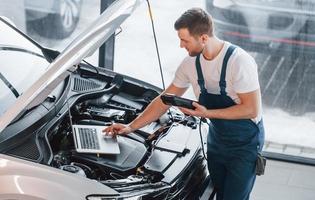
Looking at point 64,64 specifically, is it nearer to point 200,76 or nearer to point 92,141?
point 92,141

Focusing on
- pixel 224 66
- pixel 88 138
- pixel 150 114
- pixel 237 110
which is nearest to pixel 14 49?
pixel 88 138

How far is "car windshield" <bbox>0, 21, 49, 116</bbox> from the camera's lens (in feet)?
11.8

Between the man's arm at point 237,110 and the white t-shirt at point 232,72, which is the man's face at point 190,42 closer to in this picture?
the white t-shirt at point 232,72

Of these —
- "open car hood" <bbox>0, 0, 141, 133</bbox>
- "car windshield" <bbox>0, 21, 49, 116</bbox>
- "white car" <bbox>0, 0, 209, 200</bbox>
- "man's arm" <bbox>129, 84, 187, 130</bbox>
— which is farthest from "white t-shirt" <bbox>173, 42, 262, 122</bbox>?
"car windshield" <bbox>0, 21, 49, 116</bbox>

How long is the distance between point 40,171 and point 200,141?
111cm

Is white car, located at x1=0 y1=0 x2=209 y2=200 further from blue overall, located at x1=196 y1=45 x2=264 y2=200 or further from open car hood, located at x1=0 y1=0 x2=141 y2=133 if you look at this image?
blue overall, located at x1=196 y1=45 x2=264 y2=200

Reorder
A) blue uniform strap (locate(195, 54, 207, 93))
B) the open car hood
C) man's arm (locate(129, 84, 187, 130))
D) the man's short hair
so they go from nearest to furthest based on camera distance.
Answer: the open car hood
the man's short hair
blue uniform strap (locate(195, 54, 207, 93))
man's arm (locate(129, 84, 187, 130))

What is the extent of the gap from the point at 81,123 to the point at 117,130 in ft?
0.75

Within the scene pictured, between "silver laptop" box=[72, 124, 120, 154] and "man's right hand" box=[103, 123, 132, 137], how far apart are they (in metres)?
0.04

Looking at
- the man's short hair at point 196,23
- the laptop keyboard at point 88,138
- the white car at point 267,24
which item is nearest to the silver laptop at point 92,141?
the laptop keyboard at point 88,138

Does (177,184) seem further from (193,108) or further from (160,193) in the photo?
(193,108)

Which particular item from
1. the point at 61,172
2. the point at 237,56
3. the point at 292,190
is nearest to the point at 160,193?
the point at 61,172

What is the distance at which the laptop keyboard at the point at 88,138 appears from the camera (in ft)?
11.8

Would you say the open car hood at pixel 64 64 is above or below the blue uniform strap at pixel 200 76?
above
